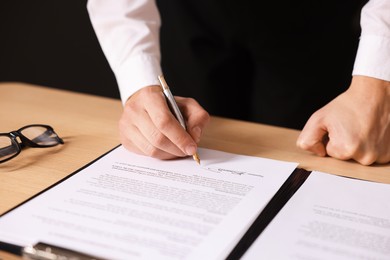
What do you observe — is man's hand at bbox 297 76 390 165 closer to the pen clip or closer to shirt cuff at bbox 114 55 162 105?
the pen clip

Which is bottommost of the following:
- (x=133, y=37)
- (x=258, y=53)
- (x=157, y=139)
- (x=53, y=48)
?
(x=53, y=48)

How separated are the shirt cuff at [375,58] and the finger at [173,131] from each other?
13.8 inches

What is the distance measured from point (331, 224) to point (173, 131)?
0.33 m

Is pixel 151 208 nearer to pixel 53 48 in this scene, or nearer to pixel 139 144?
pixel 139 144

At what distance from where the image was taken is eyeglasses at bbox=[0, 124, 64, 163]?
959mm

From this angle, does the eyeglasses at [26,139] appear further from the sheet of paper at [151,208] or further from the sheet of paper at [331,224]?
the sheet of paper at [331,224]

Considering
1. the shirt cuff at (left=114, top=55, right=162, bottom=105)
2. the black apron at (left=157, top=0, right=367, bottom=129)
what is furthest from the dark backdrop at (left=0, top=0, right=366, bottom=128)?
the shirt cuff at (left=114, top=55, right=162, bottom=105)

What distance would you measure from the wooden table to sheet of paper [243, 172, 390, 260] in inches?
3.6

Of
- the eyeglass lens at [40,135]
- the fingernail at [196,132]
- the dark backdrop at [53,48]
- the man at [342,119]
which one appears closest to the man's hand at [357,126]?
the man at [342,119]

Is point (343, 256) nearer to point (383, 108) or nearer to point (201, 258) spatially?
point (201, 258)

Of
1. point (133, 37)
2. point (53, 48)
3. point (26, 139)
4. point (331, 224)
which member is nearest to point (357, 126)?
→ point (331, 224)

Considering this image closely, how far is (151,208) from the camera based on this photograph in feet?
2.44

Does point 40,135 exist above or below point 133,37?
below

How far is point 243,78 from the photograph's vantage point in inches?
66.8
